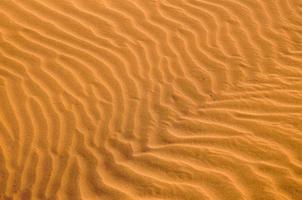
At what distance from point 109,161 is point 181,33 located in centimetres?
232

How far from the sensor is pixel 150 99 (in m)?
4.57

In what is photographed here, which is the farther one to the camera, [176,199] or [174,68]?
[174,68]

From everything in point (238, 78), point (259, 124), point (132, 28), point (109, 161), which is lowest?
point (109, 161)

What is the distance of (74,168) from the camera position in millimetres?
3922

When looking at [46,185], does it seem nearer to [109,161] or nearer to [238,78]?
[109,161]

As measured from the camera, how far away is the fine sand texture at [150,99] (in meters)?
3.74

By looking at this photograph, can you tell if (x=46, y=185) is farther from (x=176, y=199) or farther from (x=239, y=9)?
(x=239, y=9)

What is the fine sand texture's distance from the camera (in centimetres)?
374

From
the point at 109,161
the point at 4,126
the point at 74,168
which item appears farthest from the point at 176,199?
the point at 4,126

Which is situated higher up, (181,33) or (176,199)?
(181,33)

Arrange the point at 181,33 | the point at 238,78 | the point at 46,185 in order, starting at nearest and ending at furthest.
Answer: the point at 46,185, the point at 238,78, the point at 181,33

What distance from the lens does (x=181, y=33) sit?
5430mm

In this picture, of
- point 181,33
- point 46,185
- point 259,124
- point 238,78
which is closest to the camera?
point 46,185

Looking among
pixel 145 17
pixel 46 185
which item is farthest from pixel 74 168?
pixel 145 17
